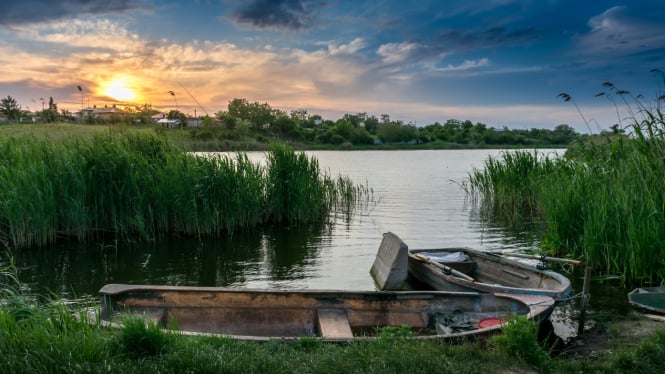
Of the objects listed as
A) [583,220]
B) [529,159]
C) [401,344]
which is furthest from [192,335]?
[529,159]

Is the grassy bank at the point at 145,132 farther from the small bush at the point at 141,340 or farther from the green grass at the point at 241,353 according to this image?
the small bush at the point at 141,340

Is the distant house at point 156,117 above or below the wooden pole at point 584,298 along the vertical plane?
above

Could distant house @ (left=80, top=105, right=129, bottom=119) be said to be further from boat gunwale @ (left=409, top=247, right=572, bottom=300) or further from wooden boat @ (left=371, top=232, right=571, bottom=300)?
boat gunwale @ (left=409, top=247, right=572, bottom=300)

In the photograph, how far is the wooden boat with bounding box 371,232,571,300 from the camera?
8055 mm

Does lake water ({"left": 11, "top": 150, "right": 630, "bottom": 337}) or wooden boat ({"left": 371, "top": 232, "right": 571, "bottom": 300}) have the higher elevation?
wooden boat ({"left": 371, "top": 232, "right": 571, "bottom": 300})

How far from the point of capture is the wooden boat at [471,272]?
8.05 m

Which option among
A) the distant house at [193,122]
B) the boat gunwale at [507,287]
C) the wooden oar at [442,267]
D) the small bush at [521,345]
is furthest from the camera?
the distant house at [193,122]

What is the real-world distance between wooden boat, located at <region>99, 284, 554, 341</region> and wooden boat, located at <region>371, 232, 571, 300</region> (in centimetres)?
99

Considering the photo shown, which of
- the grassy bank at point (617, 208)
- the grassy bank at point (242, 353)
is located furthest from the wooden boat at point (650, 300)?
the grassy bank at point (242, 353)

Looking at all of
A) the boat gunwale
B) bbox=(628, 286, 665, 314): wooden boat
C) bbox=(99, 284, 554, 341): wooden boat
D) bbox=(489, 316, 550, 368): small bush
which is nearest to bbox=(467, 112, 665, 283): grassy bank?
bbox=(628, 286, 665, 314): wooden boat

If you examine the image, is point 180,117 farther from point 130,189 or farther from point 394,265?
point 394,265

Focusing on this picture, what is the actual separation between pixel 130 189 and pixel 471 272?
9.00 meters

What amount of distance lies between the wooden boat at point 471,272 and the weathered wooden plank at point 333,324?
248 cm

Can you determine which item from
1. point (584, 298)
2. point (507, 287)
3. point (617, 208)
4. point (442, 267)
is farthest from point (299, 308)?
point (617, 208)
